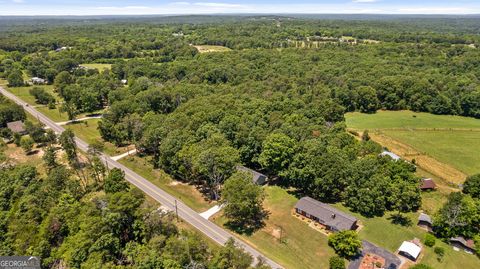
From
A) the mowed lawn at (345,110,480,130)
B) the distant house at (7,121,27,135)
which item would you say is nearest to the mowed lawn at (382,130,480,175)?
the mowed lawn at (345,110,480,130)

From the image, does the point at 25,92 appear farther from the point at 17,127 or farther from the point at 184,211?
the point at 184,211

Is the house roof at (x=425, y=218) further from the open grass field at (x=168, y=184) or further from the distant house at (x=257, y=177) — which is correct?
the open grass field at (x=168, y=184)

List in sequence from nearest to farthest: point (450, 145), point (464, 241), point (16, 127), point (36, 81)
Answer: point (464, 241)
point (450, 145)
point (16, 127)
point (36, 81)

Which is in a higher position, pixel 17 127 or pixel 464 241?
pixel 17 127

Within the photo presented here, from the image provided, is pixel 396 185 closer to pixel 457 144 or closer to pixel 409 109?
pixel 457 144

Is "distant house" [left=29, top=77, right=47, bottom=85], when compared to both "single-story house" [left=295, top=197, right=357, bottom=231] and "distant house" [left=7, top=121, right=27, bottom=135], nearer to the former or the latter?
"distant house" [left=7, top=121, right=27, bottom=135]

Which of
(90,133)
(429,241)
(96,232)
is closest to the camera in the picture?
(96,232)

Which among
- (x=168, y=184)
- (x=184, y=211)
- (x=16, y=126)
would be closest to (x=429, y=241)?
(x=184, y=211)

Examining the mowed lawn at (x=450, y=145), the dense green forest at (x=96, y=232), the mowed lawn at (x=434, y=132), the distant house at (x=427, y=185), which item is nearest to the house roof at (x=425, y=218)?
the distant house at (x=427, y=185)
